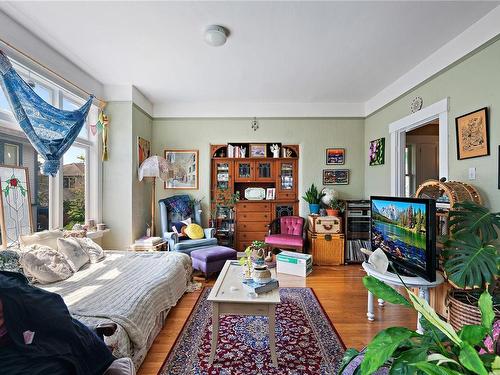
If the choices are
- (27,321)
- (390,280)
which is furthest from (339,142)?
(27,321)

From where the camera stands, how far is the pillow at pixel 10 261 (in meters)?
1.91

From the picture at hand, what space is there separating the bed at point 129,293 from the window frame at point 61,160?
2.74 ft

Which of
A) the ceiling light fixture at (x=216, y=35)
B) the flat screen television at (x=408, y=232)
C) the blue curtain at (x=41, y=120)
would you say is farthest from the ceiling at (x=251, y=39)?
the flat screen television at (x=408, y=232)

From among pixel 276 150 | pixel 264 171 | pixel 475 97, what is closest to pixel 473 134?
pixel 475 97

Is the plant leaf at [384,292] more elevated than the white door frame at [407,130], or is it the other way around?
the white door frame at [407,130]

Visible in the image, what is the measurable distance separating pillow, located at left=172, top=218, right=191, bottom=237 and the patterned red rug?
1.44 metres

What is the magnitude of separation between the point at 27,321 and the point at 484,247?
8.81 feet

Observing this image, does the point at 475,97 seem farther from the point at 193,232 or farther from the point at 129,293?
the point at 193,232

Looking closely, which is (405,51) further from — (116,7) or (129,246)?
(129,246)

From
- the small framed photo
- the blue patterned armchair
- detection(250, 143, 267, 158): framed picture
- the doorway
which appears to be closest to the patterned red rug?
the blue patterned armchair

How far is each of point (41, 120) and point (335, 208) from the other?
4.16 metres

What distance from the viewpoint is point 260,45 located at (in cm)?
265

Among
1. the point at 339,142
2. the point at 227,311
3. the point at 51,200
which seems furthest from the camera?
the point at 339,142

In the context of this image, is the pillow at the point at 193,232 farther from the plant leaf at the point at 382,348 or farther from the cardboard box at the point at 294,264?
the plant leaf at the point at 382,348
